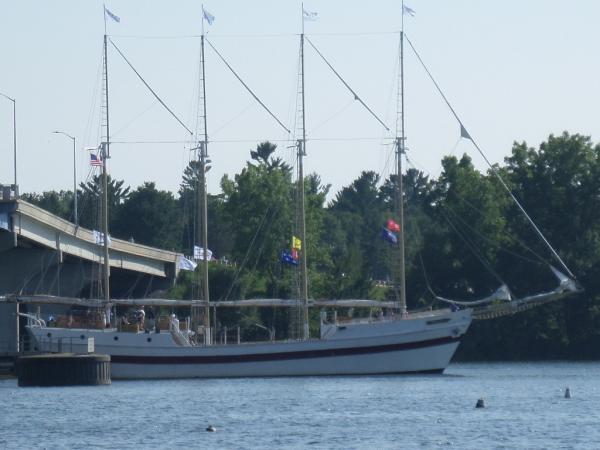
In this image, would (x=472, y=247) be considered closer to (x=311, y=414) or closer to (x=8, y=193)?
(x=8, y=193)

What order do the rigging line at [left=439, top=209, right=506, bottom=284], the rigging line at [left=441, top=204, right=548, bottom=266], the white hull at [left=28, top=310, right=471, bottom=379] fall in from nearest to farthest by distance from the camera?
1. the white hull at [left=28, top=310, right=471, bottom=379]
2. the rigging line at [left=441, top=204, right=548, bottom=266]
3. the rigging line at [left=439, top=209, right=506, bottom=284]

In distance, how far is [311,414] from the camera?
78.4m

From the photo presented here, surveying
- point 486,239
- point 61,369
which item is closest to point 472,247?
point 486,239

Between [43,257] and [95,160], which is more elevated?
[95,160]

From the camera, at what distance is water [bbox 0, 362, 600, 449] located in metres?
66.8

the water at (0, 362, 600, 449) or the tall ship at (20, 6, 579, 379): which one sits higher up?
the tall ship at (20, 6, 579, 379)

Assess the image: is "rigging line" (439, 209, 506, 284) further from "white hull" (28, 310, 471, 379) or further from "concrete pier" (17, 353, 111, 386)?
"concrete pier" (17, 353, 111, 386)

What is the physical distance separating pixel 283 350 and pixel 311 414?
101 ft

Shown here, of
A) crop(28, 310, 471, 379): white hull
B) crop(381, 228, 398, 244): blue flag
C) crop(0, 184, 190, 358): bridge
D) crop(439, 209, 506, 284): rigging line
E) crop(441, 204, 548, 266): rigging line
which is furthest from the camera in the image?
crop(439, 209, 506, 284): rigging line

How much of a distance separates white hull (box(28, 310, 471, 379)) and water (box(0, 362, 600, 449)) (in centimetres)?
214

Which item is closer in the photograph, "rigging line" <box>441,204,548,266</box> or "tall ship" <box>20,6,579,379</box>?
"tall ship" <box>20,6,579,379</box>

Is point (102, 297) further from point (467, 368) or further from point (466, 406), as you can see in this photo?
point (466, 406)

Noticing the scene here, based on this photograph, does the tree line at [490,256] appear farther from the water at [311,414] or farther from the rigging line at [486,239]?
the water at [311,414]

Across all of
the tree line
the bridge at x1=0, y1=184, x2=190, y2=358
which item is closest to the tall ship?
the bridge at x1=0, y1=184, x2=190, y2=358
